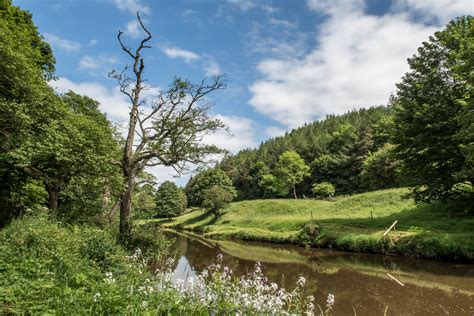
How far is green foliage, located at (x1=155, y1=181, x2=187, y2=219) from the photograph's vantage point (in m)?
82.4

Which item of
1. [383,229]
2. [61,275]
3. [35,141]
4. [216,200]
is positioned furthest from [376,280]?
[216,200]

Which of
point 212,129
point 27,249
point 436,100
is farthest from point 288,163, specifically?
point 27,249

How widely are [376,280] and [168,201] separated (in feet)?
241

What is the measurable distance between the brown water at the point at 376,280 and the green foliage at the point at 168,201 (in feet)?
200

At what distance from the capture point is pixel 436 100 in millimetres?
23250

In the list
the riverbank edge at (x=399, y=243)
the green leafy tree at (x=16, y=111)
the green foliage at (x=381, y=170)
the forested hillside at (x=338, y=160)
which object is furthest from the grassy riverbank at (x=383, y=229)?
the green leafy tree at (x=16, y=111)

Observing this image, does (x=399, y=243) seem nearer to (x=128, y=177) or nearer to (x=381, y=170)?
(x=128, y=177)

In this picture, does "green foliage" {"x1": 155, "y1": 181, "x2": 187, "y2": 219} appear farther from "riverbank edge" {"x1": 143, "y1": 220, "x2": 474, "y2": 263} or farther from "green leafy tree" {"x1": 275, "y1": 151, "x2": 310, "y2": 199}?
"riverbank edge" {"x1": 143, "y1": 220, "x2": 474, "y2": 263}

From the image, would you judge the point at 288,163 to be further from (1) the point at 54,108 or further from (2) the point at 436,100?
(1) the point at 54,108

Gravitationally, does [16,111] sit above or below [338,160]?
below

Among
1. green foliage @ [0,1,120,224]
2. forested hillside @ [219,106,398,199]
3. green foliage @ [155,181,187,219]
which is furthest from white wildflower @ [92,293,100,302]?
green foliage @ [155,181,187,219]

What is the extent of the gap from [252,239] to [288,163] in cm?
3597

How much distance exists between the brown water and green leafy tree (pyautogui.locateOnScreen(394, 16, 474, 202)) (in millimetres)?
7497

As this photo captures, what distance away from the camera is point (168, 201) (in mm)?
83375
